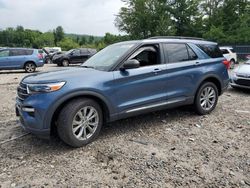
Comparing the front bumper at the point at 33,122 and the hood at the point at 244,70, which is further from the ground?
the hood at the point at 244,70

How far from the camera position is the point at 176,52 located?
5500 millimetres

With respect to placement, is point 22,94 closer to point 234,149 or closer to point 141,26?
point 234,149

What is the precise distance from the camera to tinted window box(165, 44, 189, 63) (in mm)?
5363

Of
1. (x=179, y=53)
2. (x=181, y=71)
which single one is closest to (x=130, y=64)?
(x=181, y=71)

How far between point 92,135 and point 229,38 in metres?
31.7

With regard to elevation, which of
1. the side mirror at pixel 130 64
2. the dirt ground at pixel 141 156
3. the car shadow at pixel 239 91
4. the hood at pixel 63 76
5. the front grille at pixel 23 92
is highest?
the side mirror at pixel 130 64

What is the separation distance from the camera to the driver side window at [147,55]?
4.91 m

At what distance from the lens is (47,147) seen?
14.2 feet

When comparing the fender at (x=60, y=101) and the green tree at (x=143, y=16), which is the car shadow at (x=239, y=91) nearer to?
the fender at (x=60, y=101)

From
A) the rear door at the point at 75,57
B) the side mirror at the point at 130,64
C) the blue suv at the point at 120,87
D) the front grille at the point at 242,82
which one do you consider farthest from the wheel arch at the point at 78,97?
the rear door at the point at 75,57

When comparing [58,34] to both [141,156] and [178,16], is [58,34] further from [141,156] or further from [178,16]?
[141,156]

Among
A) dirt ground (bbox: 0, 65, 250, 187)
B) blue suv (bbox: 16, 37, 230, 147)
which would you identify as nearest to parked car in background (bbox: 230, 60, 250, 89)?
blue suv (bbox: 16, 37, 230, 147)

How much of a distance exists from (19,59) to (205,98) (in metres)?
13.7

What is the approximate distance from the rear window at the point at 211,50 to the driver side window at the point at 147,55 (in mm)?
1334
